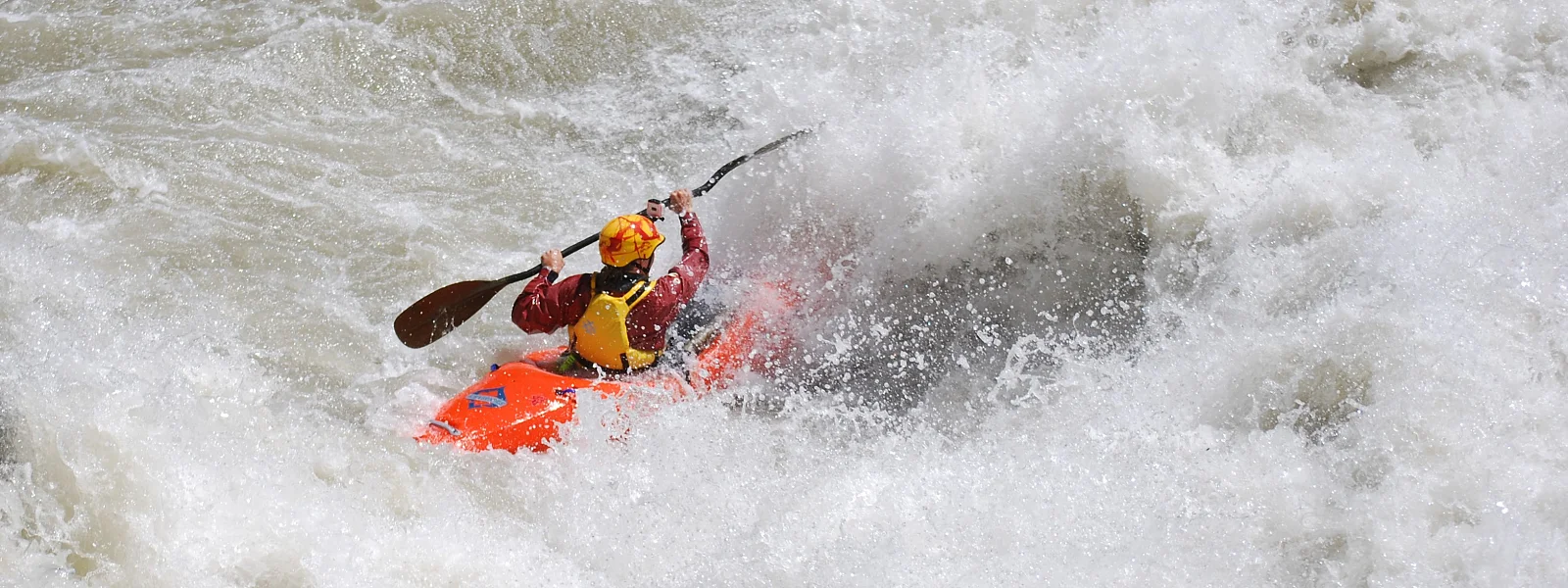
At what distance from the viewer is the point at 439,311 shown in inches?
170

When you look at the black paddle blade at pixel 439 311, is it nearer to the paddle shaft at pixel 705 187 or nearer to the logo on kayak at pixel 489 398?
the paddle shaft at pixel 705 187

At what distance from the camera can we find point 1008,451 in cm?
395

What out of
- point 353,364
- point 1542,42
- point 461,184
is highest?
point 1542,42

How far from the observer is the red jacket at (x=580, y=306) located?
13.2 feet

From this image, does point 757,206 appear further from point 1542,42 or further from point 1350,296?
point 1542,42

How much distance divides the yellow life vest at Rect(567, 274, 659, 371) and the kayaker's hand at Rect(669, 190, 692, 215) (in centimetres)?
46

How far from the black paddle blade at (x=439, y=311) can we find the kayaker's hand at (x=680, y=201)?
0.71 metres

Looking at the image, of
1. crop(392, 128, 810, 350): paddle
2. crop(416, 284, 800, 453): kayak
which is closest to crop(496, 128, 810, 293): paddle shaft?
crop(392, 128, 810, 350): paddle

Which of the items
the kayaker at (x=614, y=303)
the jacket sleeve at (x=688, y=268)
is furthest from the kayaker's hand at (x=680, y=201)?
the kayaker at (x=614, y=303)

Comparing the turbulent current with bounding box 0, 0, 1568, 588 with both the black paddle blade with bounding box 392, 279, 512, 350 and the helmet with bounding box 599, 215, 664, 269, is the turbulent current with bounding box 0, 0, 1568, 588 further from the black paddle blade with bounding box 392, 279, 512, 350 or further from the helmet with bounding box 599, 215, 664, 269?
the helmet with bounding box 599, 215, 664, 269

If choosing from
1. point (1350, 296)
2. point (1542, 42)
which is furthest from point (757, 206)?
point (1542, 42)

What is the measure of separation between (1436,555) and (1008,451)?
52.1 inches

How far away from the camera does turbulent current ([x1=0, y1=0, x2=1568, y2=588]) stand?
11.7 feet

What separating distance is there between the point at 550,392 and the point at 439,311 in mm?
755
